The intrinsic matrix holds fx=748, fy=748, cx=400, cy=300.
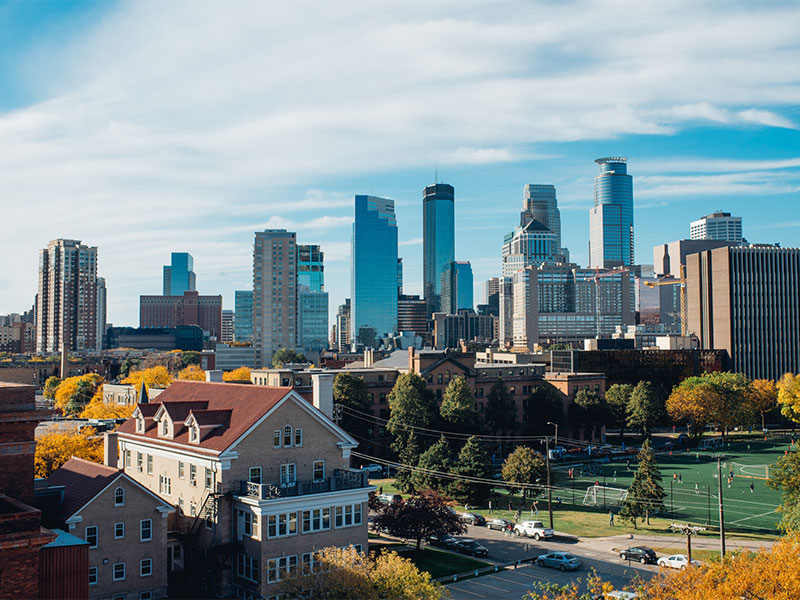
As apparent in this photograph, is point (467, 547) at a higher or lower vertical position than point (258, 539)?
lower

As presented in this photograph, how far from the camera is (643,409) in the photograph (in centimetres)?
11888

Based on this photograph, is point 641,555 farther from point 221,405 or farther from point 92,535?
point 92,535

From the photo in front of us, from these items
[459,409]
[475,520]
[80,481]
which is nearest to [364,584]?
[80,481]

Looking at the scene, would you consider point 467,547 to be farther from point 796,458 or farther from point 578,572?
point 796,458

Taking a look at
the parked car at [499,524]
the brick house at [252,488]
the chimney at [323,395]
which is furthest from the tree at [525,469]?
the brick house at [252,488]

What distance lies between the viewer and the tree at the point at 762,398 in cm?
13088

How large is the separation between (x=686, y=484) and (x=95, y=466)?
212 ft

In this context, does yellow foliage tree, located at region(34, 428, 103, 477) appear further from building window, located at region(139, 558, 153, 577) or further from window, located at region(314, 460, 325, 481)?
window, located at region(314, 460, 325, 481)

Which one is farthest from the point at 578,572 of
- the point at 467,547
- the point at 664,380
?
the point at 664,380

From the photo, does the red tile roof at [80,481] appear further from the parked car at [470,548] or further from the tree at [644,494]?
the tree at [644,494]

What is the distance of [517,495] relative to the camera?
79438 mm

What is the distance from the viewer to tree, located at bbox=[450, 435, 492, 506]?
237ft

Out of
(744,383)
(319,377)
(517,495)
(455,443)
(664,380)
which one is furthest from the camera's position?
(664,380)

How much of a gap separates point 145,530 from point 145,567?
2133 mm
